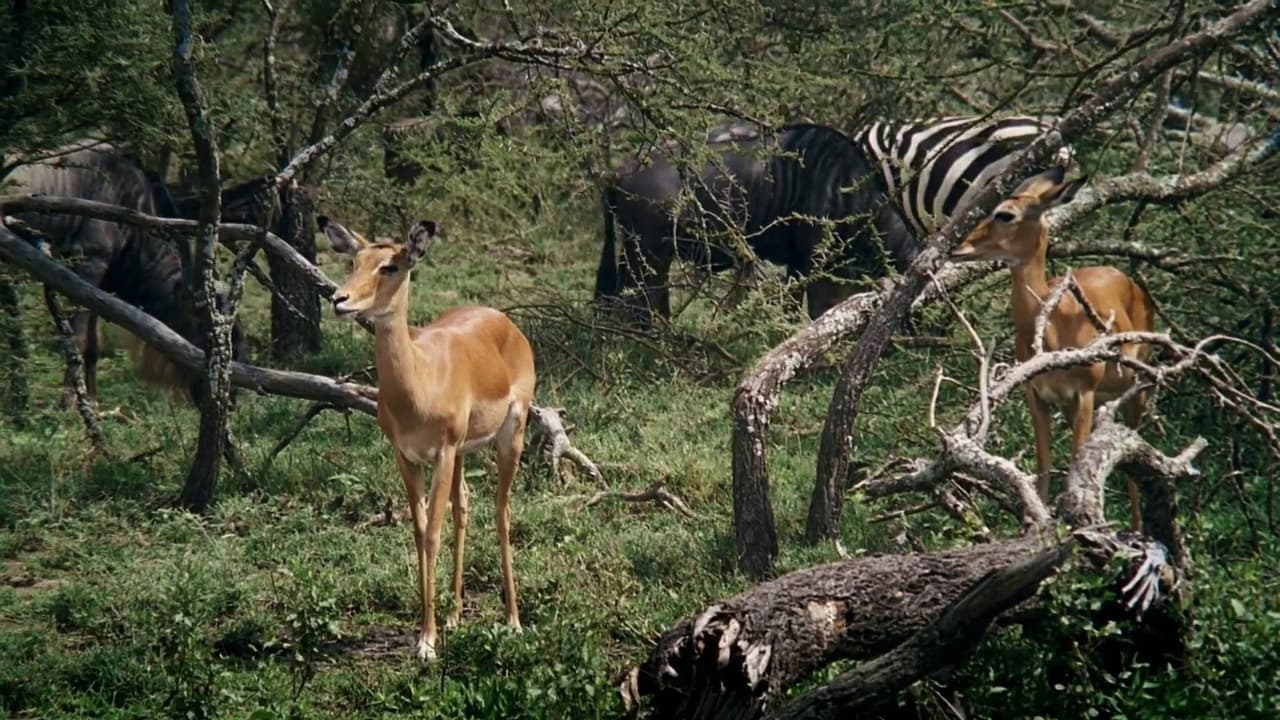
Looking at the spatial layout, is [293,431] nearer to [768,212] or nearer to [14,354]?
[14,354]

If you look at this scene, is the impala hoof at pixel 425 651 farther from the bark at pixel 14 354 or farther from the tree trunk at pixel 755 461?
the bark at pixel 14 354

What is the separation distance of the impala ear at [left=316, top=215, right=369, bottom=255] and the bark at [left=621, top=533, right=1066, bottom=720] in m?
2.38

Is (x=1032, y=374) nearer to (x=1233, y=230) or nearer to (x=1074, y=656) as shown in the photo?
(x=1074, y=656)

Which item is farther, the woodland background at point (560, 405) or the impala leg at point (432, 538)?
the impala leg at point (432, 538)

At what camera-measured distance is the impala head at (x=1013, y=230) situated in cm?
724

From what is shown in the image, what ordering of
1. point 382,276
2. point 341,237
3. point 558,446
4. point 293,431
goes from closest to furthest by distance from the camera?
point 382,276, point 341,237, point 558,446, point 293,431

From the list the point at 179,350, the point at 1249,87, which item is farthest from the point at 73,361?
the point at 1249,87

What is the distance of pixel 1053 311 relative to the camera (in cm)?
738

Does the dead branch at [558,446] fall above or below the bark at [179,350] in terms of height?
below

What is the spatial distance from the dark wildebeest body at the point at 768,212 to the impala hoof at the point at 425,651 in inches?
180

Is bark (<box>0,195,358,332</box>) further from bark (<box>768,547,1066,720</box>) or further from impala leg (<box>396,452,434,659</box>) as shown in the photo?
bark (<box>768,547,1066,720</box>)

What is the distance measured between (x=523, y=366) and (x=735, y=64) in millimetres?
3321

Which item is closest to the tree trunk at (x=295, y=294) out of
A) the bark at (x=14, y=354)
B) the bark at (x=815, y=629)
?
the bark at (x=14, y=354)

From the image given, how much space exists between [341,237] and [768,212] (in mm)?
5327
